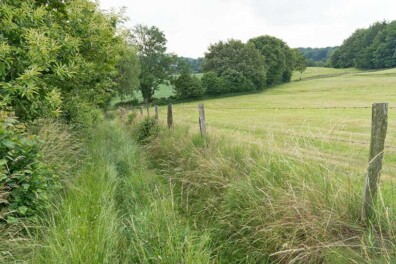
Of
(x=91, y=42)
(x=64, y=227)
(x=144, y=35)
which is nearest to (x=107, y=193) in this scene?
(x=64, y=227)

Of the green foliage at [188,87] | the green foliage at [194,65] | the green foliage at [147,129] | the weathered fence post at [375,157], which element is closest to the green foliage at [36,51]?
the weathered fence post at [375,157]

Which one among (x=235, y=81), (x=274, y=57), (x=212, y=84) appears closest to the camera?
(x=212, y=84)

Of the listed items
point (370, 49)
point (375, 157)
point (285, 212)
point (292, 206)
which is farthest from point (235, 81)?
point (375, 157)

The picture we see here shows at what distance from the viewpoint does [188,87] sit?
174 feet

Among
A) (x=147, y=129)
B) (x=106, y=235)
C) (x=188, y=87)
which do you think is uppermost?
(x=188, y=87)

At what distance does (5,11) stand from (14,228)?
2911 mm

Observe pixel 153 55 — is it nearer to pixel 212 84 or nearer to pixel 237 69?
pixel 212 84

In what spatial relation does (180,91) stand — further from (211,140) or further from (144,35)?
(211,140)

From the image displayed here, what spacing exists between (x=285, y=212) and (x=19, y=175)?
9.69ft

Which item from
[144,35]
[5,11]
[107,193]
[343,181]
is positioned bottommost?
[107,193]

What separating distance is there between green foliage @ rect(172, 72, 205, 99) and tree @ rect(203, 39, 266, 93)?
19.5 feet

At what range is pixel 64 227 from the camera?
3238mm

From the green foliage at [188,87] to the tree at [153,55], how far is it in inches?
127

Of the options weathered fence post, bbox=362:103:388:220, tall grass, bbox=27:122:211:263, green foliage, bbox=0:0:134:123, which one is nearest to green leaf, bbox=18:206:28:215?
tall grass, bbox=27:122:211:263
